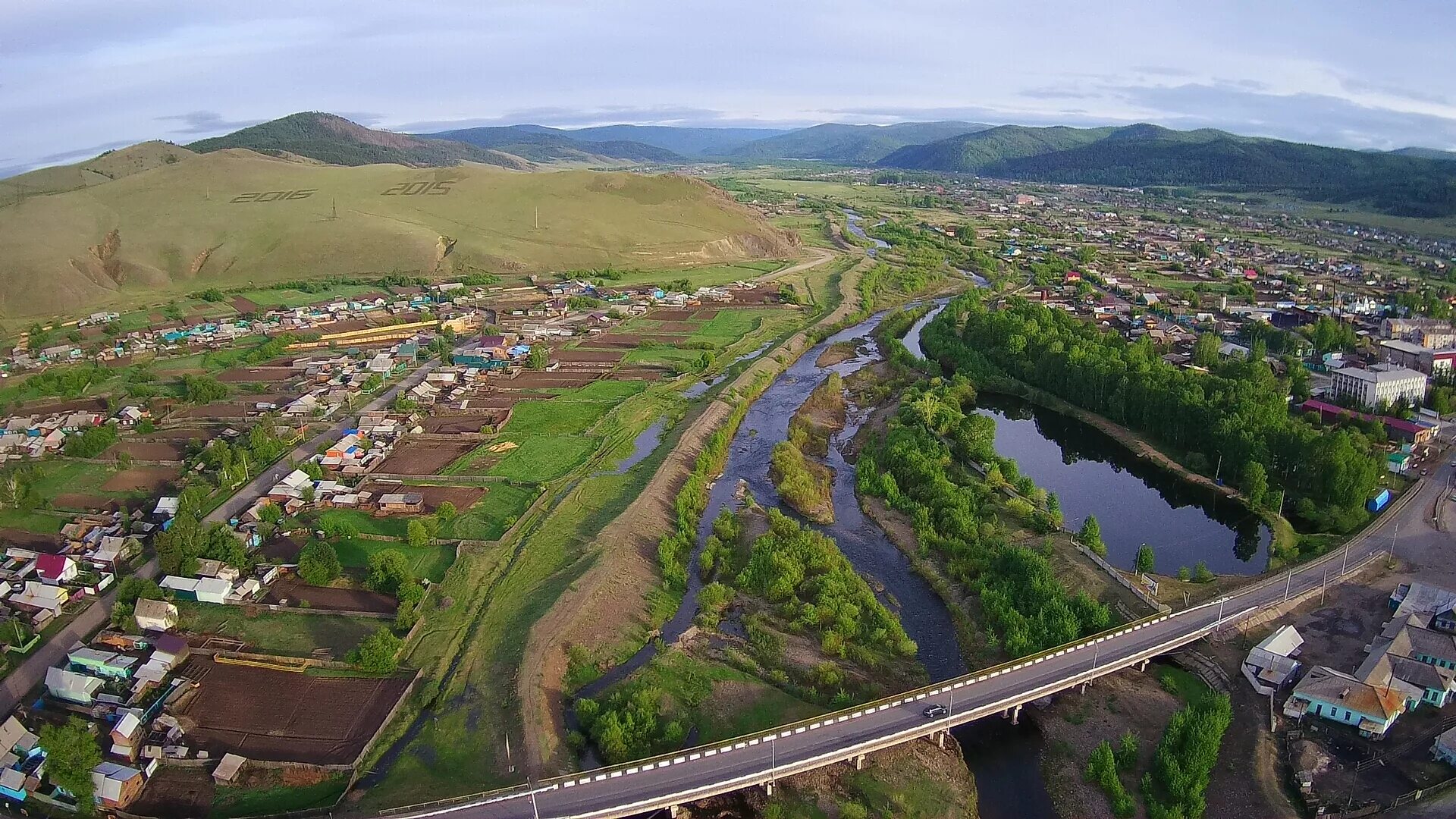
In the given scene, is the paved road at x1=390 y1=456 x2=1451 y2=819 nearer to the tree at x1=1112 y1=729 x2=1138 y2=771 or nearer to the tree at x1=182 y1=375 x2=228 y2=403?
the tree at x1=1112 y1=729 x2=1138 y2=771

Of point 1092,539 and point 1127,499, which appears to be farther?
point 1127,499

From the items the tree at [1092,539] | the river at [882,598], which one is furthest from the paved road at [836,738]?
the tree at [1092,539]

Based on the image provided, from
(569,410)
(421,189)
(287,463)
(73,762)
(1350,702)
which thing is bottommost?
(1350,702)

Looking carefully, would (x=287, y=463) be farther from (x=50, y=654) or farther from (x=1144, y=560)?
(x=1144, y=560)

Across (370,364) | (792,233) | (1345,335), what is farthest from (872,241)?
(370,364)

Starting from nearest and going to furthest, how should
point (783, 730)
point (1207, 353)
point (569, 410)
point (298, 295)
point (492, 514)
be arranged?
1. point (783, 730)
2. point (492, 514)
3. point (569, 410)
4. point (1207, 353)
5. point (298, 295)

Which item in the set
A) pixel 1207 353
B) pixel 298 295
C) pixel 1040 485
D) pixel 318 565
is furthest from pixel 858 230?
pixel 318 565

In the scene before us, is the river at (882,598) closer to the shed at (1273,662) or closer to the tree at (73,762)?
the shed at (1273,662)
